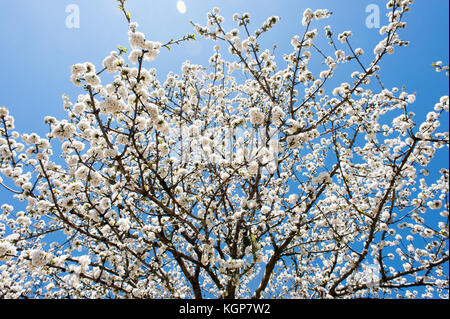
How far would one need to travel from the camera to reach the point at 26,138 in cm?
433

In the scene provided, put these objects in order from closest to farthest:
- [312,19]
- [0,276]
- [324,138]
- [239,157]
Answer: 1. [239,157]
2. [312,19]
3. [0,276]
4. [324,138]

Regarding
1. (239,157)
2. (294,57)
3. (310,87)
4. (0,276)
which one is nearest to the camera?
(239,157)

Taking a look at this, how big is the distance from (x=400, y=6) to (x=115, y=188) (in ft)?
23.5

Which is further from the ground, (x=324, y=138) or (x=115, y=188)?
(x=324, y=138)

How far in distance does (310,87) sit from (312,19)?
83.6 inches

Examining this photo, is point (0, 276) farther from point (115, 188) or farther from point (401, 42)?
point (401, 42)

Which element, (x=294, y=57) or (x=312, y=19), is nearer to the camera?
(x=312, y=19)
